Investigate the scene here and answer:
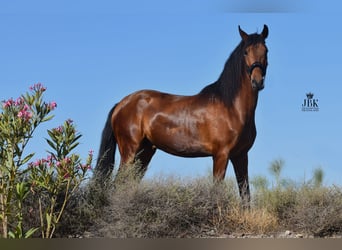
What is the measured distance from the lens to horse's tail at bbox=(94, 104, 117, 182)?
7785 mm

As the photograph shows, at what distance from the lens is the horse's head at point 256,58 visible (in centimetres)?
688

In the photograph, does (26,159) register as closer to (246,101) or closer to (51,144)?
(51,144)

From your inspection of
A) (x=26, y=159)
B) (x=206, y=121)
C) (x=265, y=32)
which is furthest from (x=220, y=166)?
(x=26, y=159)

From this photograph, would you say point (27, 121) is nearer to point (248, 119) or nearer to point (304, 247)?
point (248, 119)

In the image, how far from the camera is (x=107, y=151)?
26.3ft

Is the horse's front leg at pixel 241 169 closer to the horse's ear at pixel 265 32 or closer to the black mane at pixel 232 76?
the black mane at pixel 232 76

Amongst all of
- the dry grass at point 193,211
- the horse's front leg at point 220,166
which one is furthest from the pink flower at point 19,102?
the horse's front leg at point 220,166

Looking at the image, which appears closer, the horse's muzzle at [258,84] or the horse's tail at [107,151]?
the horse's muzzle at [258,84]

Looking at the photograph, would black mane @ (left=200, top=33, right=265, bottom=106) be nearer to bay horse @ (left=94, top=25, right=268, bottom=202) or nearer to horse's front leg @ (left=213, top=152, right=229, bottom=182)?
bay horse @ (left=94, top=25, right=268, bottom=202)

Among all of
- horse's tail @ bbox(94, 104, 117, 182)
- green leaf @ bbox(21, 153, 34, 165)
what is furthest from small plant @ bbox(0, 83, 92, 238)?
horse's tail @ bbox(94, 104, 117, 182)

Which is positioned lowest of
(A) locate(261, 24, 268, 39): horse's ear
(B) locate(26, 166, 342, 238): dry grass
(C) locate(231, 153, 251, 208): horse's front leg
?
(B) locate(26, 166, 342, 238): dry grass

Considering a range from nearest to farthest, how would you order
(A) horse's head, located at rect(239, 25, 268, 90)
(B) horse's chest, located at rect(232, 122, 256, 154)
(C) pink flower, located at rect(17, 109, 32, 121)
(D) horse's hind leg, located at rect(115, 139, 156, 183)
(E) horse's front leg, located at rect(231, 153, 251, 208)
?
(C) pink flower, located at rect(17, 109, 32, 121) < (A) horse's head, located at rect(239, 25, 268, 90) < (B) horse's chest, located at rect(232, 122, 256, 154) < (E) horse's front leg, located at rect(231, 153, 251, 208) < (D) horse's hind leg, located at rect(115, 139, 156, 183)

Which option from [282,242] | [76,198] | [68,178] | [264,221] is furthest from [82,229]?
[282,242]

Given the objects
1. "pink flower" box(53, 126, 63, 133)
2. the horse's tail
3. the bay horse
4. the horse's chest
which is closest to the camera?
"pink flower" box(53, 126, 63, 133)
